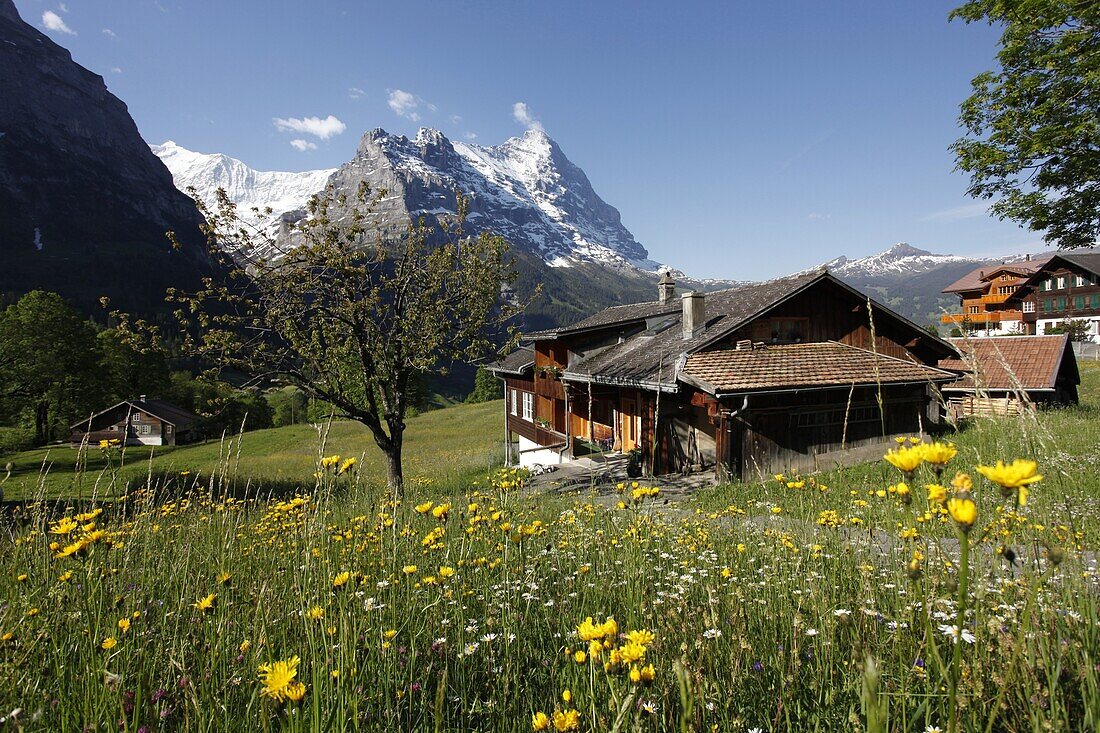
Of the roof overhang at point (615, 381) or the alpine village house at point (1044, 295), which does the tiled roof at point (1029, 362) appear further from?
the alpine village house at point (1044, 295)

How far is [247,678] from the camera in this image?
2289mm

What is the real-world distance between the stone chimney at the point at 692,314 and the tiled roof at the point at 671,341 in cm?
26

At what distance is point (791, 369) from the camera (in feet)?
48.1

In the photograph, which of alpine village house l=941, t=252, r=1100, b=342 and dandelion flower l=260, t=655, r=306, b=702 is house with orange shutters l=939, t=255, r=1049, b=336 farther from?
dandelion flower l=260, t=655, r=306, b=702

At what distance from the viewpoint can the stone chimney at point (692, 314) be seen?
669 inches

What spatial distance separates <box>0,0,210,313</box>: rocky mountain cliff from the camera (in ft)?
448

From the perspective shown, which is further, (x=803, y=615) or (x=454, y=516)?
(x=454, y=516)

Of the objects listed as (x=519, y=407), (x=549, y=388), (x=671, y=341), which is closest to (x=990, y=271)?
(x=519, y=407)

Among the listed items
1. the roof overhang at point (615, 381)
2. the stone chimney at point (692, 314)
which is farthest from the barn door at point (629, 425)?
the stone chimney at point (692, 314)

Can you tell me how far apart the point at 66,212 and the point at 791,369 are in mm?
231587

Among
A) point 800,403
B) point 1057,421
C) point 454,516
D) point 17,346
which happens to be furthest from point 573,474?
point 17,346

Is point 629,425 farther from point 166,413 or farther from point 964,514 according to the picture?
point 166,413

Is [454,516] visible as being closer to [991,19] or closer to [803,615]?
[803,615]

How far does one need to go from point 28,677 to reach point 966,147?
19.5 m
